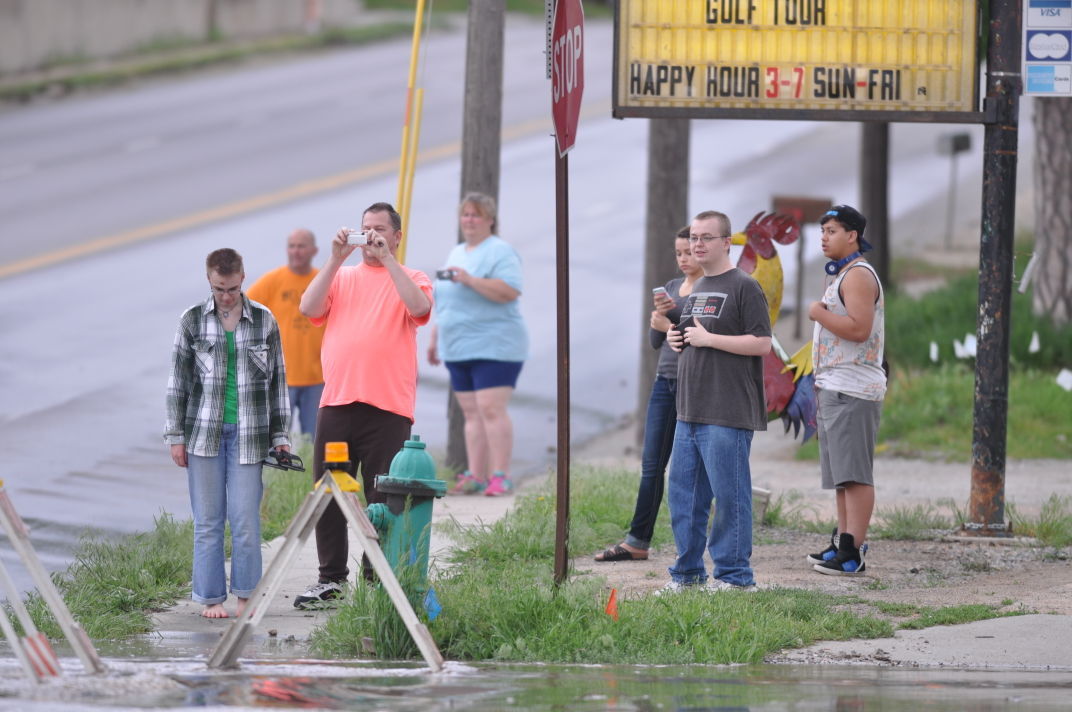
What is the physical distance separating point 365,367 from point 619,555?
1.81 metres

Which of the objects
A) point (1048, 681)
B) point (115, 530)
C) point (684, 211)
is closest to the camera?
point (1048, 681)

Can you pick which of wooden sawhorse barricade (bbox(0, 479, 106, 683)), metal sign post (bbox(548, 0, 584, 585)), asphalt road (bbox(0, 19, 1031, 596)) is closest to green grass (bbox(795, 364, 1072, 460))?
asphalt road (bbox(0, 19, 1031, 596))

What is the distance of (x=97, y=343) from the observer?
631 inches

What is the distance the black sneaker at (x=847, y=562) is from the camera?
824cm

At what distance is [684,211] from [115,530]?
5665 mm

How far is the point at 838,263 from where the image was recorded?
824cm

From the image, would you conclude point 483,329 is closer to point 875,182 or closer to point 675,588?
point 675,588

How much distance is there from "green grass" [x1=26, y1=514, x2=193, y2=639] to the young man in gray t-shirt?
93.7 inches

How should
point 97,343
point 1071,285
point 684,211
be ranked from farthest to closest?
point 97,343 < point 1071,285 < point 684,211

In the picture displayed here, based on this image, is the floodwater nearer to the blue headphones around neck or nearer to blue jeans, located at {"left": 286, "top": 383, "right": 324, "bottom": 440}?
the blue headphones around neck

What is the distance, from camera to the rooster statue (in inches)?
358

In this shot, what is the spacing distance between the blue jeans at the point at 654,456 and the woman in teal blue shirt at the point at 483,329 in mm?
2280

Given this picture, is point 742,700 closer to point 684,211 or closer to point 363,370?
point 363,370

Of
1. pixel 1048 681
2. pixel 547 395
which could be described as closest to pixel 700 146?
pixel 547 395
